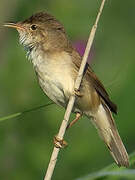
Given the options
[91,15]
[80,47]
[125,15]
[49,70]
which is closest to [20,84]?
[80,47]

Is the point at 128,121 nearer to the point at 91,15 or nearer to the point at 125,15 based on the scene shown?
the point at 91,15

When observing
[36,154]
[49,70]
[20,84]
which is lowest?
[36,154]

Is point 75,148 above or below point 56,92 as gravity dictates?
below

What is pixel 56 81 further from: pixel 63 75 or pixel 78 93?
pixel 78 93

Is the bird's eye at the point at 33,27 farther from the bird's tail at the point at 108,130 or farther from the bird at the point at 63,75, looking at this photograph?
the bird's tail at the point at 108,130

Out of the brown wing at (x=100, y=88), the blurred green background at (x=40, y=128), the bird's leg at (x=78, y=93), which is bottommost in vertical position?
the blurred green background at (x=40, y=128)

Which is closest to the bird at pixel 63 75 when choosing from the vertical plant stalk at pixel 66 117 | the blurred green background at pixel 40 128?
the blurred green background at pixel 40 128

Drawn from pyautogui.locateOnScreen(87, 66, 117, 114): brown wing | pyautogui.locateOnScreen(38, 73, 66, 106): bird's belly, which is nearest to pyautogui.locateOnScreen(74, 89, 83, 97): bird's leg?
pyautogui.locateOnScreen(38, 73, 66, 106): bird's belly
